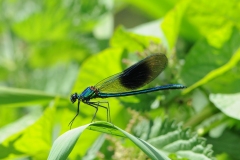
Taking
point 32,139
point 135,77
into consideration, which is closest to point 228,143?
point 135,77

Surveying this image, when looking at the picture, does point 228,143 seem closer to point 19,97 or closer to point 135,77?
point 135,77

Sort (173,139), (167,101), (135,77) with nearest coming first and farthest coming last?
(173,139), (167,101), (135,77)

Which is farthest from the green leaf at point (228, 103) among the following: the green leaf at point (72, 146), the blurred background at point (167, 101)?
the green leaf at point (72, 146)

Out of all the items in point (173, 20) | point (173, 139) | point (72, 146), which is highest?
point (173, 20)

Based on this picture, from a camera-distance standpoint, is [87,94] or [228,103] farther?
[87,94]

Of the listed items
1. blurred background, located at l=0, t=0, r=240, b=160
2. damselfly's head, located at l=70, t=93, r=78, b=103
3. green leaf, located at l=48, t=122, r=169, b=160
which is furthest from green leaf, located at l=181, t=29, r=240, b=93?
green leaf, located at l=48, t=122, r=169, b=160

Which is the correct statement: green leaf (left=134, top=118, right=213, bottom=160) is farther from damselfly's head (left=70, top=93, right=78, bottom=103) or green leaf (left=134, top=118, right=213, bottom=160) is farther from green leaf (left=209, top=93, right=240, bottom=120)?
damselfly's head (left=70, top=93, right=78, bottom=103)

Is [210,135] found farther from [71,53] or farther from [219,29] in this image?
[71,53]
